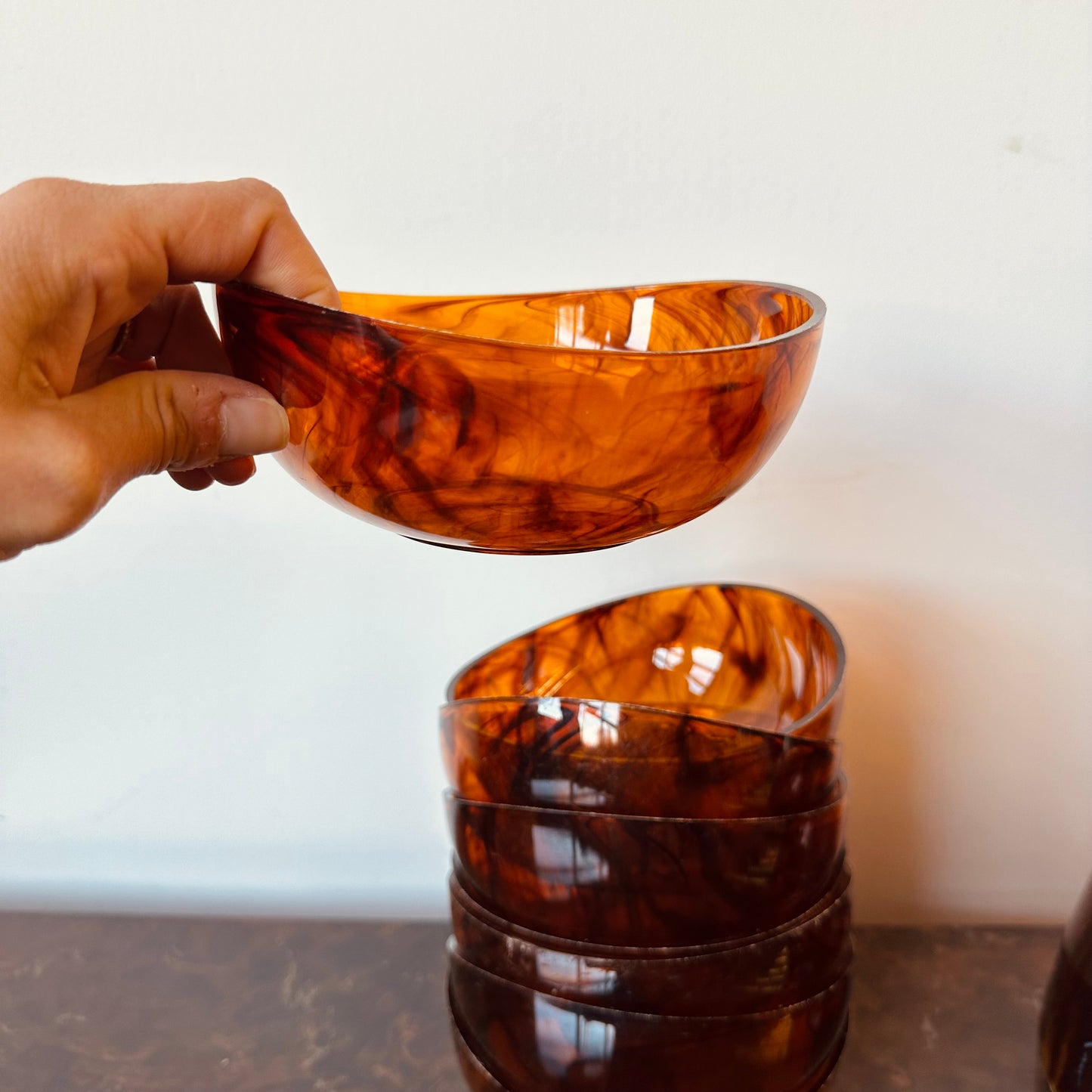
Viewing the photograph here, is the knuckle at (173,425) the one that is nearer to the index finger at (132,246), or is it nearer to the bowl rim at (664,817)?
the index finger at (132,246)

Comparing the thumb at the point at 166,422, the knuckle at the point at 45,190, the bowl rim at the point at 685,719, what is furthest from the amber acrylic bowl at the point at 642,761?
the knuckle at the point at 45,190

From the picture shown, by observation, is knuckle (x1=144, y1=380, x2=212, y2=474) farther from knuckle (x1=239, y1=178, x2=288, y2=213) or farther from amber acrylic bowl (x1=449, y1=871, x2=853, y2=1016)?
amber acrylic bowl (x1=449, y1=871, x2=853, y2=1016)

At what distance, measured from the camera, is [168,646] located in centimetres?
81

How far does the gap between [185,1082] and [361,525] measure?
0.39 metres

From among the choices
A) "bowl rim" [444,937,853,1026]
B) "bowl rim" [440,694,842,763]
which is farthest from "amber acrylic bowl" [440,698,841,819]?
"bowl rim" [444,937,853,1026]

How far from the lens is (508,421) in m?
0.35

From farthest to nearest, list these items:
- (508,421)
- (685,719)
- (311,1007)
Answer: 1. (311,1007)
2. (685,719)
3. (508,421)

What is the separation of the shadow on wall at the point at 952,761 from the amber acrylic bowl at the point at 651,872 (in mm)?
267

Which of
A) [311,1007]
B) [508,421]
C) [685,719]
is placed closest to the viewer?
[508,421]

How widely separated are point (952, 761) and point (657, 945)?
0.38 metres

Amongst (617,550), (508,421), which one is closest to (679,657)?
(617,550)

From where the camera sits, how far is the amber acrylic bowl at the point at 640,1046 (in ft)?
1.71

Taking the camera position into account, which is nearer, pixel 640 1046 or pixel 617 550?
pixel 640 1046

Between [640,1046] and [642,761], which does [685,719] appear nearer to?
[642,761]
